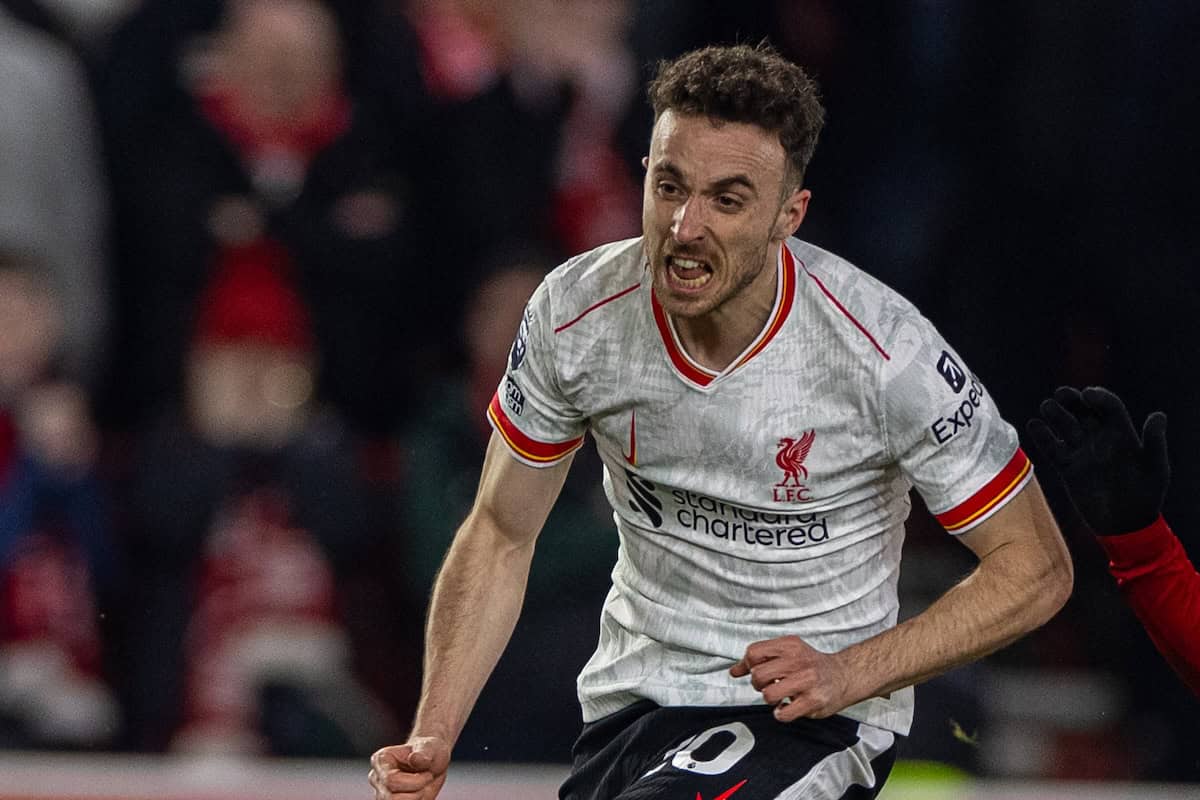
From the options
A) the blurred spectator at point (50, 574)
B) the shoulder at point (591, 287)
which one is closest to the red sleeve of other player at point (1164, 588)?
the shoulder at point (591, 287)

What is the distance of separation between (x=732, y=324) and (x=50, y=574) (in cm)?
276

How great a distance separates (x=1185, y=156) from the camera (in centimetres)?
530

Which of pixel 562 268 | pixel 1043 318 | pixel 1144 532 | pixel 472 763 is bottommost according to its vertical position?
pixel 472 763

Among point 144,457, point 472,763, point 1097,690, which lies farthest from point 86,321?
point 1097,690

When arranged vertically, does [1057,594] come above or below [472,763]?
above

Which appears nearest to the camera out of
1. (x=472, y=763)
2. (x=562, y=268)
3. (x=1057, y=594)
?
(x=1057, y=594)

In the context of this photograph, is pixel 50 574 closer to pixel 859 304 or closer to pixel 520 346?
pixel 520 346

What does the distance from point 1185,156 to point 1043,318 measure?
0.59 meters

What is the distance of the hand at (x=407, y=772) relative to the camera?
9.77ft

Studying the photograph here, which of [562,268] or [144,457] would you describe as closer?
[562,268]

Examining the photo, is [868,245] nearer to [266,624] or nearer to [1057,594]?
[266,624]

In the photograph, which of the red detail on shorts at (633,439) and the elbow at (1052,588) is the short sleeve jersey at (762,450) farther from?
the elbow at (1052,588)

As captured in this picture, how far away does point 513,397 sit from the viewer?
3.32 m

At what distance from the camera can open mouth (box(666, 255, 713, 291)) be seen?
9.93 ft
